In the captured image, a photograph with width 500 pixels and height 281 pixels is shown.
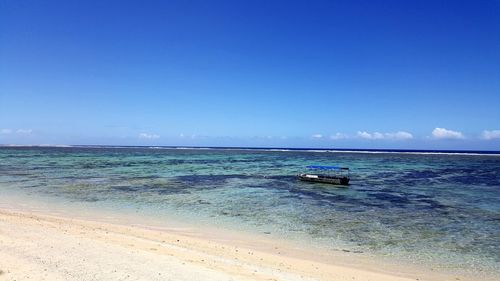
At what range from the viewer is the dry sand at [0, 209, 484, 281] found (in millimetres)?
7870

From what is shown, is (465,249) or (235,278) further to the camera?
(465,249)

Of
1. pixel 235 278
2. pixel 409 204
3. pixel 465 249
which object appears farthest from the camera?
pixel 409 204

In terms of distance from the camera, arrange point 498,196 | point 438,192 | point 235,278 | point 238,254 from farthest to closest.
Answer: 1. point 438,192
2. point 498,196
3. point 238,254
4. point 235,278

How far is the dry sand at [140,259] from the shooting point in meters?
7.87

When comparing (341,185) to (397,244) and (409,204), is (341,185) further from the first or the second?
(397,244)

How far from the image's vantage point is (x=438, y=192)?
28.5 metres

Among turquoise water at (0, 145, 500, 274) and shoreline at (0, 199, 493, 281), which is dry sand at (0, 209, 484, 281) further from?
turquoise water at (0, 145, 500, 274)

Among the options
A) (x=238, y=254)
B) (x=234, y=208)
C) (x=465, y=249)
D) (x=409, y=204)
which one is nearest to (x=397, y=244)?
(x=465, y=249)

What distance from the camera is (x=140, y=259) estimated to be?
8945 millimetres

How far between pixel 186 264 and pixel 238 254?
2345 mm

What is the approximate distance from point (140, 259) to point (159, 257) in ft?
1.68

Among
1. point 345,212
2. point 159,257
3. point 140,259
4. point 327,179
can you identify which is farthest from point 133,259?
point 327,179

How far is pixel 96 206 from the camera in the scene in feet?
64.6

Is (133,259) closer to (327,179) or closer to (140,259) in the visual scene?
(140,259)
